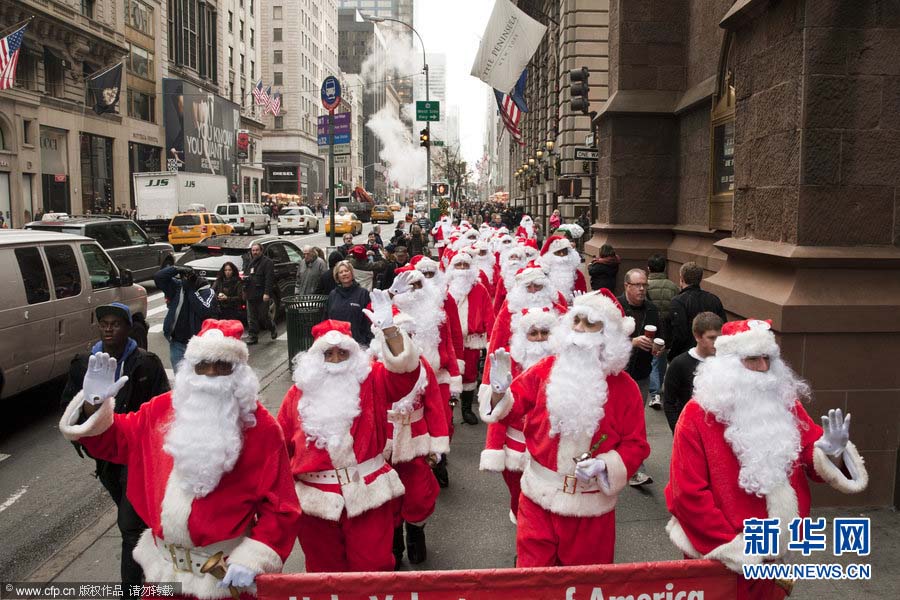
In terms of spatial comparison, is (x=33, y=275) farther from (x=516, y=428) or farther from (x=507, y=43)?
(x=507, y=43)

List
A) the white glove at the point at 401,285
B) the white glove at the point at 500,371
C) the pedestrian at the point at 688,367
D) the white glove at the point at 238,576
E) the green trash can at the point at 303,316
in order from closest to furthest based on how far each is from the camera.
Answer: the white glove at the point at 238,576 < the white glove at the point at 500,371 < the pedestrian at the point at 688,367 < the white glove at the point at 401,285 < the green trash can at the point at 303,316

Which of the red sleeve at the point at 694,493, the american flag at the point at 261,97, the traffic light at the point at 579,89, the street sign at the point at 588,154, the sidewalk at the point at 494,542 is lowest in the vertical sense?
the sidewalk at the point at 494,542

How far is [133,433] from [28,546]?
2.93 m

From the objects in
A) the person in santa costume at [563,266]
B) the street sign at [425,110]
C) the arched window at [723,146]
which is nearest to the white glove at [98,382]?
the person in santa costume at [563,266]

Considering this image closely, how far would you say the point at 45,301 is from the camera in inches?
331

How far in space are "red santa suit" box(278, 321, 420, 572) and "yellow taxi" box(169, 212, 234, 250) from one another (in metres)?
31.3

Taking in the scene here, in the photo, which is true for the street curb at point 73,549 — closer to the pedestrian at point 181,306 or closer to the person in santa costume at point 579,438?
the pedestrian at point 181,306

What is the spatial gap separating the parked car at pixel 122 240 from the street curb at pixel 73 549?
11929 millimetres

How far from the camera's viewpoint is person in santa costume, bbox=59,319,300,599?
3.27 m

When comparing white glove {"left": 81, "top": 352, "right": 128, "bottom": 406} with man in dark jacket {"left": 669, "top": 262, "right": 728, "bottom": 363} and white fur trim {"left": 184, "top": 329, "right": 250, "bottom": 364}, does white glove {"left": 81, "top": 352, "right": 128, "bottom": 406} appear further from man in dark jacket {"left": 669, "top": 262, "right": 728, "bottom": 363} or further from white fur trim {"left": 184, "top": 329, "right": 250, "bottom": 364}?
man in dark jacket {"left": 669, "top": 262, "right": 728, "bottom": 363}

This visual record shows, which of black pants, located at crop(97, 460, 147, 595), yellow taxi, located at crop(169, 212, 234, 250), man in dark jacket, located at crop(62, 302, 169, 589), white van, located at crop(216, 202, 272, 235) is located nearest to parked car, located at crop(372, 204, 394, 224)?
white van, located at crop(216, 202, 272, 235)

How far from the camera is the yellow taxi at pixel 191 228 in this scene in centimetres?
3412

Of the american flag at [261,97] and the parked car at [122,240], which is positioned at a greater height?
the american flag at [261,97]

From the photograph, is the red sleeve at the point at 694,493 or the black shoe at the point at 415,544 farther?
the black shoe at the point at 415,544
